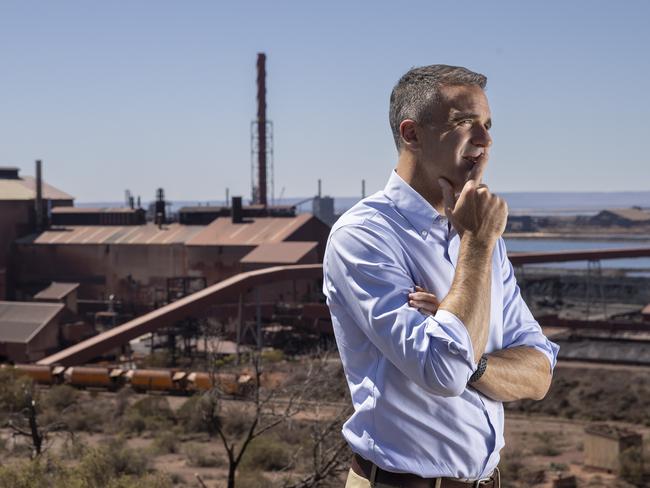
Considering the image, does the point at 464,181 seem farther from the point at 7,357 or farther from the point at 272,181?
the point at 272,181

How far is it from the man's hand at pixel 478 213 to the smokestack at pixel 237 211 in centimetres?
4316

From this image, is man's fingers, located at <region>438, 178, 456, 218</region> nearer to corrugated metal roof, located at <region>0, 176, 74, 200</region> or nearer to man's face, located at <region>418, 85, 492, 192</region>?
man's face, located at <region>418, 85, 492, 192</region>

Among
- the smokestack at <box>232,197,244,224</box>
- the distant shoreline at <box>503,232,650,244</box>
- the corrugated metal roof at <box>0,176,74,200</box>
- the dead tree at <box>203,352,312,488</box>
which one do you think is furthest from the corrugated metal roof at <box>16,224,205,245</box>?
the distant shoreline at <box>503,232,650,244</box>

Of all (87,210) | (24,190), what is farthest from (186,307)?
(24,190)

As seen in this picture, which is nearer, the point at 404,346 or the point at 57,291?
the point at 404,346

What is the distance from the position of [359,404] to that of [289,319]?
34427 millimetres

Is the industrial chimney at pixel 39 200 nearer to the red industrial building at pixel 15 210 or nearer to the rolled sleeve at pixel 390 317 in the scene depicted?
the red industrial building at pixel 15 210

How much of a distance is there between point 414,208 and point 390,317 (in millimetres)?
350

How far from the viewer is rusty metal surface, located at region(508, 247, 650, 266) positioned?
3375 centimetres

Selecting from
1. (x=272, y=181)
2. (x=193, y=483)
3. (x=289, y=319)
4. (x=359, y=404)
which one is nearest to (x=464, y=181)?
(x=359, y=404)

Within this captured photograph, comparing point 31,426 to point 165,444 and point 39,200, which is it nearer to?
point 165,444

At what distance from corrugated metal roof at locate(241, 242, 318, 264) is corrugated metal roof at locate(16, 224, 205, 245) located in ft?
19.3

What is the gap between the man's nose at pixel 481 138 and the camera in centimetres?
229

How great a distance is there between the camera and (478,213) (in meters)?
2.21
